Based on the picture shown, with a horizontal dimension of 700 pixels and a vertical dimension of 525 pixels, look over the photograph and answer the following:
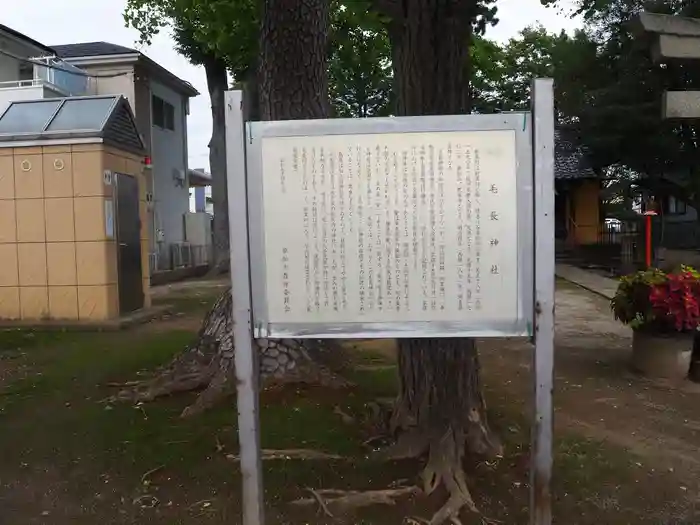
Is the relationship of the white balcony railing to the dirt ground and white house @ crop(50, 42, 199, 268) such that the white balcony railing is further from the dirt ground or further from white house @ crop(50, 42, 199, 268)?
the dirt ground

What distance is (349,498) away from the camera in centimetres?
397

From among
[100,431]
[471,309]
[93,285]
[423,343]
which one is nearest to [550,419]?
[471,309]

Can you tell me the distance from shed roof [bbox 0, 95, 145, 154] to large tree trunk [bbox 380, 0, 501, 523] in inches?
251

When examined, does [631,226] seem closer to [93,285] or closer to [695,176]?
[695,176]

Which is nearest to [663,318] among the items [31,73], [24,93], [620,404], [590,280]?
[620,404]

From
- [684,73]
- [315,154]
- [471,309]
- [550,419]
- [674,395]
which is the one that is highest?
[684,73]

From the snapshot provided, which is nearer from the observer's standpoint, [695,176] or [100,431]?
[100,431]

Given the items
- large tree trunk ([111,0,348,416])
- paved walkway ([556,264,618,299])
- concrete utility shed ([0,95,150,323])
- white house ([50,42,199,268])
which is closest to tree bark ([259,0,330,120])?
large tree trunk ([111,0,348,416])

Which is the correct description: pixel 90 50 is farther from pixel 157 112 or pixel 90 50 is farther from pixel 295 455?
pixel 295 455

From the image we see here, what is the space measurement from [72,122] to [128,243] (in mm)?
1807

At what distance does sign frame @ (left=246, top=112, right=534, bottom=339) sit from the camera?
10.3ft

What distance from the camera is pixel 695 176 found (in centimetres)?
1784

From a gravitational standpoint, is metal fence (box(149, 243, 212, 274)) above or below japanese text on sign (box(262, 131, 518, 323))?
below

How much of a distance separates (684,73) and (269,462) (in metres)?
16.0
